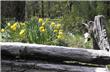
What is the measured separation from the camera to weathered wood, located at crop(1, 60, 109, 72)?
4.13 m

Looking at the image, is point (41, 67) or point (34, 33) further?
point (34, 33)

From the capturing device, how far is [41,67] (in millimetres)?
4199

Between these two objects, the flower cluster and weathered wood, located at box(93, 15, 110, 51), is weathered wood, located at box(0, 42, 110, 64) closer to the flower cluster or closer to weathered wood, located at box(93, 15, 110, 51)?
weathered wood, located at box(93, 15, 110, 51)

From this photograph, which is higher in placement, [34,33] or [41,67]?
[34,33]

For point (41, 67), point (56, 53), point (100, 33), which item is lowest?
point (41, 67)

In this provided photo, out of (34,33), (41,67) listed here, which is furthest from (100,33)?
(41,67)

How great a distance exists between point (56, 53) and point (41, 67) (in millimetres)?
298

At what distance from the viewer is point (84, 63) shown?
14.9ft

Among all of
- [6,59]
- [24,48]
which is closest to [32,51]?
[24,48]

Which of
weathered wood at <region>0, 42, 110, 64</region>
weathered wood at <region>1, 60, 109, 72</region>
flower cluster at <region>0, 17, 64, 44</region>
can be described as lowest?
weathered wood at <region>1, 60, 109, 72</region>

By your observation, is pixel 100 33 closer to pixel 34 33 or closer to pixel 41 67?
pixel 34 33

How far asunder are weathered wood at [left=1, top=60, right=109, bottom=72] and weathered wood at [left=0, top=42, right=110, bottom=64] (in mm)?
98

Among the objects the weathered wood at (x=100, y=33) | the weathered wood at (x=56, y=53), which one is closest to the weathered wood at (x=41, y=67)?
the weathered wood at (x=56, y=53)

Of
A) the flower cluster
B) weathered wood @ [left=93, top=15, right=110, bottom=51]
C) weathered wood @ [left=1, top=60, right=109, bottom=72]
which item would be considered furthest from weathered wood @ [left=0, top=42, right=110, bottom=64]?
the flower cluster
